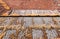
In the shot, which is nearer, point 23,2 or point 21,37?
point 21,37

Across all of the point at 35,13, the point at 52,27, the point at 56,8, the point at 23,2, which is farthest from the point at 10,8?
the point at 52,27

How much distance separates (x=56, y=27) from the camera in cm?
120

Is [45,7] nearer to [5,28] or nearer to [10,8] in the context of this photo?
[10,8]

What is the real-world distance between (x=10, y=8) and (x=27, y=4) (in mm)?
251

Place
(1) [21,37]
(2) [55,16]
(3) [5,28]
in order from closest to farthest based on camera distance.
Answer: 1. (1) [21,37]
2. (3) [5,28]
3. (2) [55,16]

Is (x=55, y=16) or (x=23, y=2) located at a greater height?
(x=23, y=2)

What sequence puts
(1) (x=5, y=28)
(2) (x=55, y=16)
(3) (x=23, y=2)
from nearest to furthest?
(1) (x=5, y=28) < (2) (x=55, y=16) < (3) (x=23, y=2)

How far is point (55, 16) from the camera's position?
158 cm

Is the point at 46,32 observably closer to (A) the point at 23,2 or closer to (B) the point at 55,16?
(B) the point at 55,16

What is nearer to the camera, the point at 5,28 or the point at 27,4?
the point at 5,28

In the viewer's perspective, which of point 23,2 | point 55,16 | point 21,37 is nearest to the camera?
point 21,37

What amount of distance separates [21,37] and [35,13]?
2.41 ft

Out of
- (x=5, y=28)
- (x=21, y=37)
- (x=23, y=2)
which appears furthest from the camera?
(x=23, y=2)

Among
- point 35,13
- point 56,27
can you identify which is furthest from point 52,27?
point 35,13
